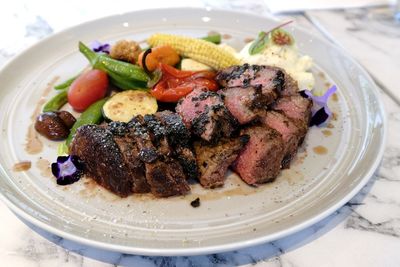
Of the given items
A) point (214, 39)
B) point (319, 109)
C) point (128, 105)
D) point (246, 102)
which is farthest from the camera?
point (214, 39)

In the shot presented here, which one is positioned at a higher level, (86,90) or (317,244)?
(86,90)

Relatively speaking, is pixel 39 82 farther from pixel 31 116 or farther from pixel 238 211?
pixel 238 211

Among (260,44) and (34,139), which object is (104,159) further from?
(260,44)

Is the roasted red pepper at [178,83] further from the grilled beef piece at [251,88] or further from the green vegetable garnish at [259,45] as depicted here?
the green vegetable garnish at [259,45]

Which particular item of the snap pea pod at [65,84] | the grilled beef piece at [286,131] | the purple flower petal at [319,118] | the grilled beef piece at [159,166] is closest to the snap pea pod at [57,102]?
the snap pea pod at [65,84]

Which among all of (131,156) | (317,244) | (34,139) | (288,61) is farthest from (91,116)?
(317,244)
